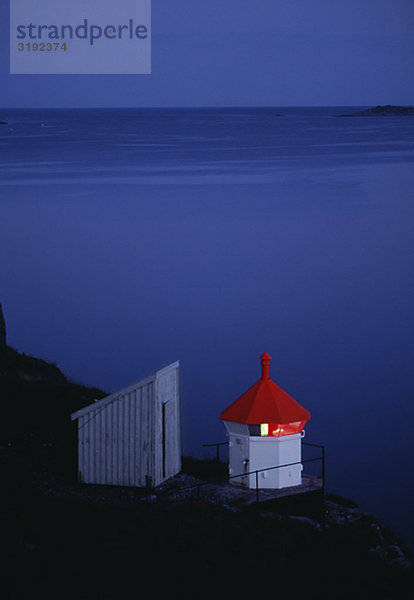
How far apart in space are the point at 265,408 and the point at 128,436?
168 centimetres

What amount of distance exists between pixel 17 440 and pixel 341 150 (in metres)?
50.9

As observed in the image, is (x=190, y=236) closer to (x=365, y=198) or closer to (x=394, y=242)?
(x=394, y=242)

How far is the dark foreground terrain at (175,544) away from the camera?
9.11 metres

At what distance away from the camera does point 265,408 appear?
10.7 meters

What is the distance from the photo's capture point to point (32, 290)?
3247 cm

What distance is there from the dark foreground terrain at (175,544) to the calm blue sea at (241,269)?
600 centimetres

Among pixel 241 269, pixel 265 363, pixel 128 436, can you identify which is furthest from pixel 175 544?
pixel 241 269

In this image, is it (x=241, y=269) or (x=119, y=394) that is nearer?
(x=119, y=394)

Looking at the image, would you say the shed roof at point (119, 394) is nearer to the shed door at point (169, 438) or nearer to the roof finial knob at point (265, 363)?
the shed door at point (169, 438)

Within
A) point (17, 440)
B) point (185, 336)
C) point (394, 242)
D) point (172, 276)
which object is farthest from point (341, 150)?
point (17, 440)

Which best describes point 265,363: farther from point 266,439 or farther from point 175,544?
point 175,544

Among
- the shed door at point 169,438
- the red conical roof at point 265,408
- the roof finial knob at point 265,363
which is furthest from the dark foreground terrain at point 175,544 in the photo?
the roof finial knob at point 265,363

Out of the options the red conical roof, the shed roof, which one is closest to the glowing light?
the red conical roof

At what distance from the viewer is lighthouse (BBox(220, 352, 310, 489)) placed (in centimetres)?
1066
